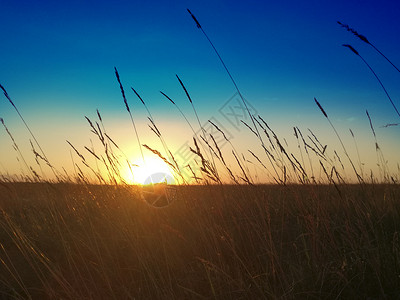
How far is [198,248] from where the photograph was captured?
7.35 ft

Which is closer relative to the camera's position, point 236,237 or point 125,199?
point 236,237

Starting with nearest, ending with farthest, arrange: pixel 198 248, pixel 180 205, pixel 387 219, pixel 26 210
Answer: pixel 198 248 < pixel 387 219 < pixel 180 205 < pixel 26 210

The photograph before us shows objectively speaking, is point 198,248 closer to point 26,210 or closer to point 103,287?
point 103,287

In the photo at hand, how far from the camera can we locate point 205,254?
2174 millimetres

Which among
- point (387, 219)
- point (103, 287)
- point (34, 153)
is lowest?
point (103, 287)

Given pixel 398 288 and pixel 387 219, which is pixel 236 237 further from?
pixel 387 219

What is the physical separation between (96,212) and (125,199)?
0.36m

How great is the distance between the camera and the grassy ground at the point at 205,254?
60.5 inches

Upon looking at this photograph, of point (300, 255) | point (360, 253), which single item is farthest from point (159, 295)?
point (360, 253)

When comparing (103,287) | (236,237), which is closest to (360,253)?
(236,237)

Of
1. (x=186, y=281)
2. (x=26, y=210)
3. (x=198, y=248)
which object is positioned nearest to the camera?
(x=186, y=281)

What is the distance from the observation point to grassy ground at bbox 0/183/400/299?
5.04 ft

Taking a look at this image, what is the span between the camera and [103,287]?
1972mm

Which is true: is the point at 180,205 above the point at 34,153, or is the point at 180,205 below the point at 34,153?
below
